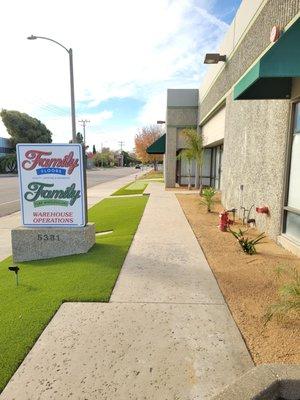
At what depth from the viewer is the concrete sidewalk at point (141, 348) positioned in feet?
8.84

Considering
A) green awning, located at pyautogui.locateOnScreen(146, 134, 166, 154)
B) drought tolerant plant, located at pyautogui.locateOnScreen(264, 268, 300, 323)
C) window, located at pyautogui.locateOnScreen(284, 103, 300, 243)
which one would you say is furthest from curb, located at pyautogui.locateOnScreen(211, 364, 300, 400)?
green awning, located at pyautogui.locateOnScreen(146, 134, 166, 154)

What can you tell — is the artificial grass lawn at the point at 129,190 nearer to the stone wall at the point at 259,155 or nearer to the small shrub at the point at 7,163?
the stone wall at the point at 259,155

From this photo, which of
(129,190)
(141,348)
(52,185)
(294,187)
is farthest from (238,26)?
(129,190)

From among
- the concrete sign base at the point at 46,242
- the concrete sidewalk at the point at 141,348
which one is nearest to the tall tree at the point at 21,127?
the concrete sign base at the point at 46,242

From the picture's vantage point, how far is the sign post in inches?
265

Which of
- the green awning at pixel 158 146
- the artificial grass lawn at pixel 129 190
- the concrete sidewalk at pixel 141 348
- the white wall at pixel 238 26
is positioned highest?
the white wall at pixel 238 26

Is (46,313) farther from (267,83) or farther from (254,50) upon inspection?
(254,50)

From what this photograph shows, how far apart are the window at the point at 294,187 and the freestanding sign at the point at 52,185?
14.4 feet

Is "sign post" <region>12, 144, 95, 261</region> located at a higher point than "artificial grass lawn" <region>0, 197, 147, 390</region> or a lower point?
higher

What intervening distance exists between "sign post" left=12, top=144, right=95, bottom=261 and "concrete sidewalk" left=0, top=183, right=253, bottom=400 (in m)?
2.16

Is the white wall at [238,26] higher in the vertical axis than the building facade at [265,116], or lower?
higher

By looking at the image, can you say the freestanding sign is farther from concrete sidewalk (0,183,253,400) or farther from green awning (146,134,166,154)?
green awning (146,134,166,154)

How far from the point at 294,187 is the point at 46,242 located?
530 centimetres

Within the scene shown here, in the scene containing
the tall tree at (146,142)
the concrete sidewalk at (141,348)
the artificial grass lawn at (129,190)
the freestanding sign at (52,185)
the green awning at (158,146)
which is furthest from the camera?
the tall tree at (146,142)
